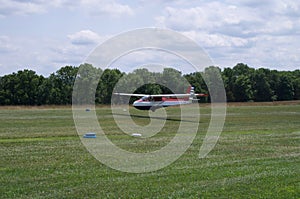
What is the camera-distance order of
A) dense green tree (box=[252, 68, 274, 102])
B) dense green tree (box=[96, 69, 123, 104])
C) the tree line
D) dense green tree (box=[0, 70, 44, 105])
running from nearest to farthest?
the tree line, dense green tree (box=[96, 69, 123, 104]), dense green tree (box=[0, 70, 44, 105]), dense green tree (box=[252, 68, 274, 102])

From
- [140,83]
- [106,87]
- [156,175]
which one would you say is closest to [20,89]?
[106,87]

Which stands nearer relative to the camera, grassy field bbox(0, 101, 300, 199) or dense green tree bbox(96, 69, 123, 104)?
grassy field bbox(0, 101, 300, 199)

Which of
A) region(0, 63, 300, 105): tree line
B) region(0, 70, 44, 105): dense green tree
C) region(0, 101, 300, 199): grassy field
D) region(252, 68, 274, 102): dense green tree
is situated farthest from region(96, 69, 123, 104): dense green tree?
region(0, 101, 300, 199): grassy field

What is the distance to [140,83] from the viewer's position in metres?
60.0

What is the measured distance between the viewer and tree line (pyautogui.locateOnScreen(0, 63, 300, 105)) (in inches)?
2699

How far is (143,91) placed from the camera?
230ft

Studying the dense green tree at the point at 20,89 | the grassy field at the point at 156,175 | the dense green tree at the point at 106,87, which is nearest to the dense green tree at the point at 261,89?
the dense green tree at the point at 106,87

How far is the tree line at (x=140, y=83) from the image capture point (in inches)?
2699

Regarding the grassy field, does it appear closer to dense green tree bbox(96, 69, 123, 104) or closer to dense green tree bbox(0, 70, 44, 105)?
dense green tree bbox(96, 69, 123, 104)

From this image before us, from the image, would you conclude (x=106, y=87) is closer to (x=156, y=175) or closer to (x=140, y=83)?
(x=140, y=83)

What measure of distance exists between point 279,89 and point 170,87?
54.5 m

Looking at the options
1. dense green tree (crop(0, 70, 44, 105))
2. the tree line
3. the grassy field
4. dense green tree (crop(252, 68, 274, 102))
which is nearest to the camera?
the grassy field

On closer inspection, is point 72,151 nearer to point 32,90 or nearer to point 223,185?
point 223,185

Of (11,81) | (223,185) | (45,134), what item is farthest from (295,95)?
(223,185)
